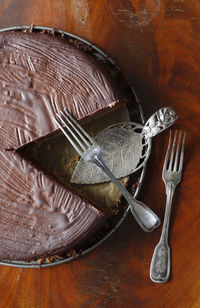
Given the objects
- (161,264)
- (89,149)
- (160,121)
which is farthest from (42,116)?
(161,264)

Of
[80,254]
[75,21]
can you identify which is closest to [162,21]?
[75,21]

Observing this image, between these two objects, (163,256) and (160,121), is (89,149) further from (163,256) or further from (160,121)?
(163,256)

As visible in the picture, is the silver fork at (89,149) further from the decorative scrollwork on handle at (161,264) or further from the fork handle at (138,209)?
the decorative scrollwork on handle at (161,264)

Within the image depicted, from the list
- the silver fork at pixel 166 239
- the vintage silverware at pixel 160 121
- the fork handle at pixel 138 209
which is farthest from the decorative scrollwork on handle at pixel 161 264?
the vintage silverware at pixel 160 121

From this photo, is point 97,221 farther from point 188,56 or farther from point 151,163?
point 188,56

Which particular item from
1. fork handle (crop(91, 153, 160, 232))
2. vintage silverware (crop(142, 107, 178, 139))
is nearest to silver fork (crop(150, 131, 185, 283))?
fork handle (crop(91, 153, 160, 232))
